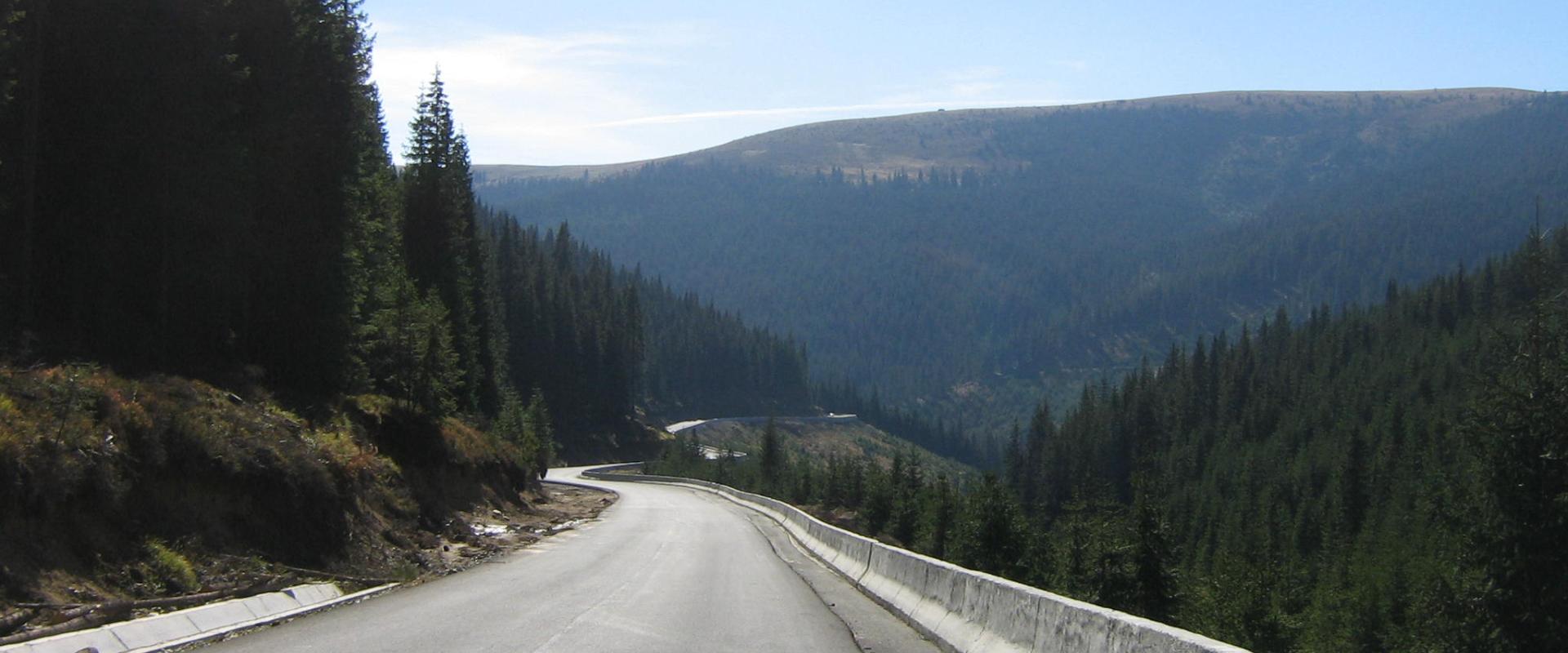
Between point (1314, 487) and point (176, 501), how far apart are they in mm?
128353

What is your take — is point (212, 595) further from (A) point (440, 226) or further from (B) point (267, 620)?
(A) point (440, 226)

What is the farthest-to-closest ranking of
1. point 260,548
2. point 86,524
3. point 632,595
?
point 260,548 < point 632,595 < point 86,524

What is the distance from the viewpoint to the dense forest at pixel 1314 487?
24016 millimetres

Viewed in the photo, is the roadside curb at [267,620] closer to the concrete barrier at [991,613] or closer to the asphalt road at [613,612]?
the asphalt road at [613,612]

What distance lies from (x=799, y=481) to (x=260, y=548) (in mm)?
66888

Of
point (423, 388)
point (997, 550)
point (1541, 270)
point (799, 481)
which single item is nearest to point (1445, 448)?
point (799, 481)

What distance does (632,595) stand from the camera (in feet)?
57.0

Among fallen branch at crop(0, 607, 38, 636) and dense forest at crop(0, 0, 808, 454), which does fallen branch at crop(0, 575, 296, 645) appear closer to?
fallen branch at crop(0, 607, 38, 636)

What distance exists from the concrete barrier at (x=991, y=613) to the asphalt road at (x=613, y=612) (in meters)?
0.41

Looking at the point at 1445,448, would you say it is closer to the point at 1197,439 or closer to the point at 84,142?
the point at 1197,439

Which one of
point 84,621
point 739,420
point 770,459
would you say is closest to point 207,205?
point 84,621

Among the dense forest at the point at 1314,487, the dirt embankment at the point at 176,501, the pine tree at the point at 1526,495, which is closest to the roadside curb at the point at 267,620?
the dirt embankment at the point at 176,501

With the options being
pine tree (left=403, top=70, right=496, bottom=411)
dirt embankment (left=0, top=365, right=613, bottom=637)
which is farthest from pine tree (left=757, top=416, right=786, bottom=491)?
dirt embankment (left=0, top=365, right=613, bottom=637)

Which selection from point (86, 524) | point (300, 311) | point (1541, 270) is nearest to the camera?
point (86, 524)
